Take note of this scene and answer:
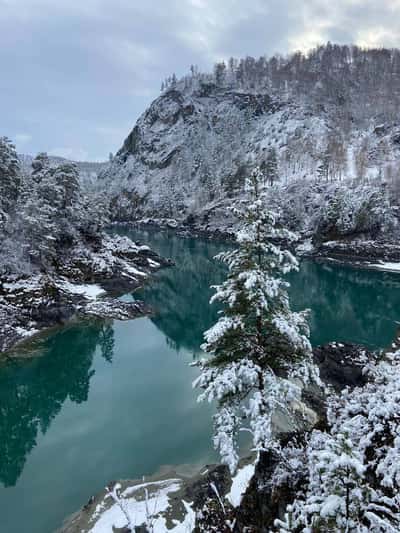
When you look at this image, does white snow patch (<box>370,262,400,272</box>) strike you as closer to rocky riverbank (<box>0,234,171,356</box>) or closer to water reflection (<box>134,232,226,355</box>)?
water reflection (<box>134,232,226,355</box>)

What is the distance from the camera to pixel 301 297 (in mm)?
57500

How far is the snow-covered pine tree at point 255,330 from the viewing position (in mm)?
11086

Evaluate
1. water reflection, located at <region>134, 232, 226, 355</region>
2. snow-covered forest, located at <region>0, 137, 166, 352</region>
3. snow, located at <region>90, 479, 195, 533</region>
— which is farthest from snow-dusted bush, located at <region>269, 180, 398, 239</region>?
snow, located at <region>90, 479, 195, 533</region>

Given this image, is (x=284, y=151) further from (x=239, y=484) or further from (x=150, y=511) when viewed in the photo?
(x=150, y=511)

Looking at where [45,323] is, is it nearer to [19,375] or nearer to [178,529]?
[19,375]

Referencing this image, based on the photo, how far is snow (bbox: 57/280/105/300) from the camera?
1794 inches

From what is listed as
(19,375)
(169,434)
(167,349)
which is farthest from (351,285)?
(19,375)

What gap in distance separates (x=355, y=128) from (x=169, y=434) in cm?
16154

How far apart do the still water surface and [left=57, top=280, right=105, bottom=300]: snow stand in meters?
5.25

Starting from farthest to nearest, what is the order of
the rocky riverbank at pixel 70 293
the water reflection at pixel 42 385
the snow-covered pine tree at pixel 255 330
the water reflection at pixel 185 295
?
1. the water reflection at pixel 185 295
2. the rocky riverbank at pixel 70 293
3. the water reflection at pixel 42 385
4. the snow-covered pine tree at pixel 255 330

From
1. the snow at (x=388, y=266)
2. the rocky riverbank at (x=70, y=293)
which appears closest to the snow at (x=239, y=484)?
the rocky riverbank at (x=70, y=293)

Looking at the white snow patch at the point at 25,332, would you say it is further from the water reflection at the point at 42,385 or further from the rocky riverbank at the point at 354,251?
the rocky riverbank at the point at 354,251

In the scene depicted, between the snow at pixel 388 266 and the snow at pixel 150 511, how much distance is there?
66.9m

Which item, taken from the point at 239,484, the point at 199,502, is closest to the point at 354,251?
the point at 239,484
